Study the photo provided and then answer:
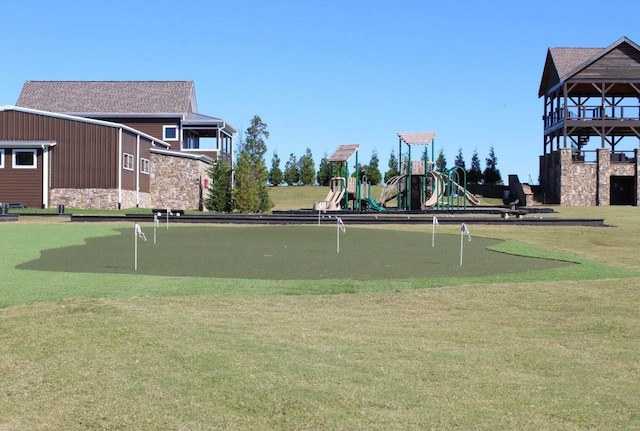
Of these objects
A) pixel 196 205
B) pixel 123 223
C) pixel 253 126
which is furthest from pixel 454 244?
pixel 253 126

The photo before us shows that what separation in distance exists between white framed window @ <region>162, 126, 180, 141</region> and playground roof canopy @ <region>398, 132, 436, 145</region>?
17503 mm

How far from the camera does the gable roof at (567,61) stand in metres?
50.6

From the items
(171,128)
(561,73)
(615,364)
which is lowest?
(615,364)

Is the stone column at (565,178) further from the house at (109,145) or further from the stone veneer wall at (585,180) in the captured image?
the house at (109,145)

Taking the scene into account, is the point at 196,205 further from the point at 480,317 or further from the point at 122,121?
the point at 480,317

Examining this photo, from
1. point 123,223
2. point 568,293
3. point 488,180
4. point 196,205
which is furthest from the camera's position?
point 488,180

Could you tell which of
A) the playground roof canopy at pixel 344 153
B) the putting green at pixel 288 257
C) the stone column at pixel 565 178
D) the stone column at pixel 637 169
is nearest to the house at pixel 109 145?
the playground roof canopy at pixel 344 153

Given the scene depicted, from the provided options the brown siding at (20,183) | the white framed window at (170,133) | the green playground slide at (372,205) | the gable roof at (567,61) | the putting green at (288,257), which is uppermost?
the gable roof at (567,61)

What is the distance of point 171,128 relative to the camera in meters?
52.3

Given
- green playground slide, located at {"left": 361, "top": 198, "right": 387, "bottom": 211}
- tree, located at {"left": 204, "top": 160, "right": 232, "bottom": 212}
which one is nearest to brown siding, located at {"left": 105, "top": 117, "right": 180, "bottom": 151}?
tree, located at {"left": 204, "top": 160, "right": 232, "bottom": 212}

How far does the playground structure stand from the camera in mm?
42281

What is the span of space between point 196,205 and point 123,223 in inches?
662

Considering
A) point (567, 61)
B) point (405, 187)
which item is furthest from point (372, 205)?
point (567, 61)

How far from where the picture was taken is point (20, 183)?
40.3 meters
